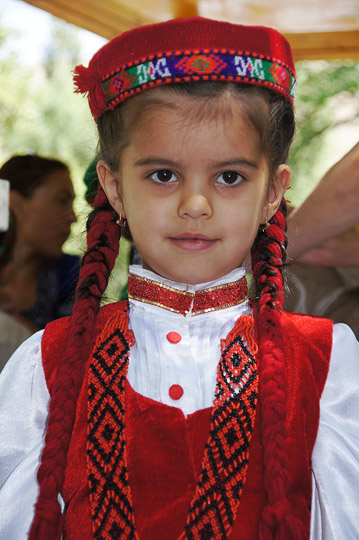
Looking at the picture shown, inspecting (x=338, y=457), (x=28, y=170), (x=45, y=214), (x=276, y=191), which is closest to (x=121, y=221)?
(x=276, y=191)

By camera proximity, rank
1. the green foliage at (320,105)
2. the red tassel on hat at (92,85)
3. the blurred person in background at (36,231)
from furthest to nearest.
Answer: the green foliage at (320,105) < the blurred person in background at (36,231) < the red tassel on hat at (92,85)

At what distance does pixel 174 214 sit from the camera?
1.33m

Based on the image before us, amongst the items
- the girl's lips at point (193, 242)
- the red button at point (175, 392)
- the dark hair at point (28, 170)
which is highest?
the dark hair at point (28, 170)

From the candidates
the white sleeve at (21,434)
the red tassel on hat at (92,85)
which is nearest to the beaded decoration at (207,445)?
the white sleeve at (21,434)

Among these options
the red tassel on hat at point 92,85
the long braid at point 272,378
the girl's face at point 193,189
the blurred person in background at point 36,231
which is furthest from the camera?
the blurred person in background at point 36,231

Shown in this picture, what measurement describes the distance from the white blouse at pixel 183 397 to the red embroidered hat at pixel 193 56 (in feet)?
1.39

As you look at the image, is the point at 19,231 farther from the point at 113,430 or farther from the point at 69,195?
the point at 113,430

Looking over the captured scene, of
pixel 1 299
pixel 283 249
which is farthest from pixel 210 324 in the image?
pixel 1 299

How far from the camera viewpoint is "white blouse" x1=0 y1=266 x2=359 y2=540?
1291 mm

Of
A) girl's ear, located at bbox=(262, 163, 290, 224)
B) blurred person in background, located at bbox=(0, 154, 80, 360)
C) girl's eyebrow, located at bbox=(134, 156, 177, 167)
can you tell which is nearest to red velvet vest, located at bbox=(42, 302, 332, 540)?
girl's ear, located at bbox=(262, 163, 290, 224)

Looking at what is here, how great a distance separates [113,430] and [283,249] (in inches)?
22.9

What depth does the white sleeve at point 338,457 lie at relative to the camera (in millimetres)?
1266

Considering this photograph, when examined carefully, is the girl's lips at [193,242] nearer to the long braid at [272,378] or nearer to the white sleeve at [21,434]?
→ the long braid at [272,378]

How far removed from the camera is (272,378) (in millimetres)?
1317
